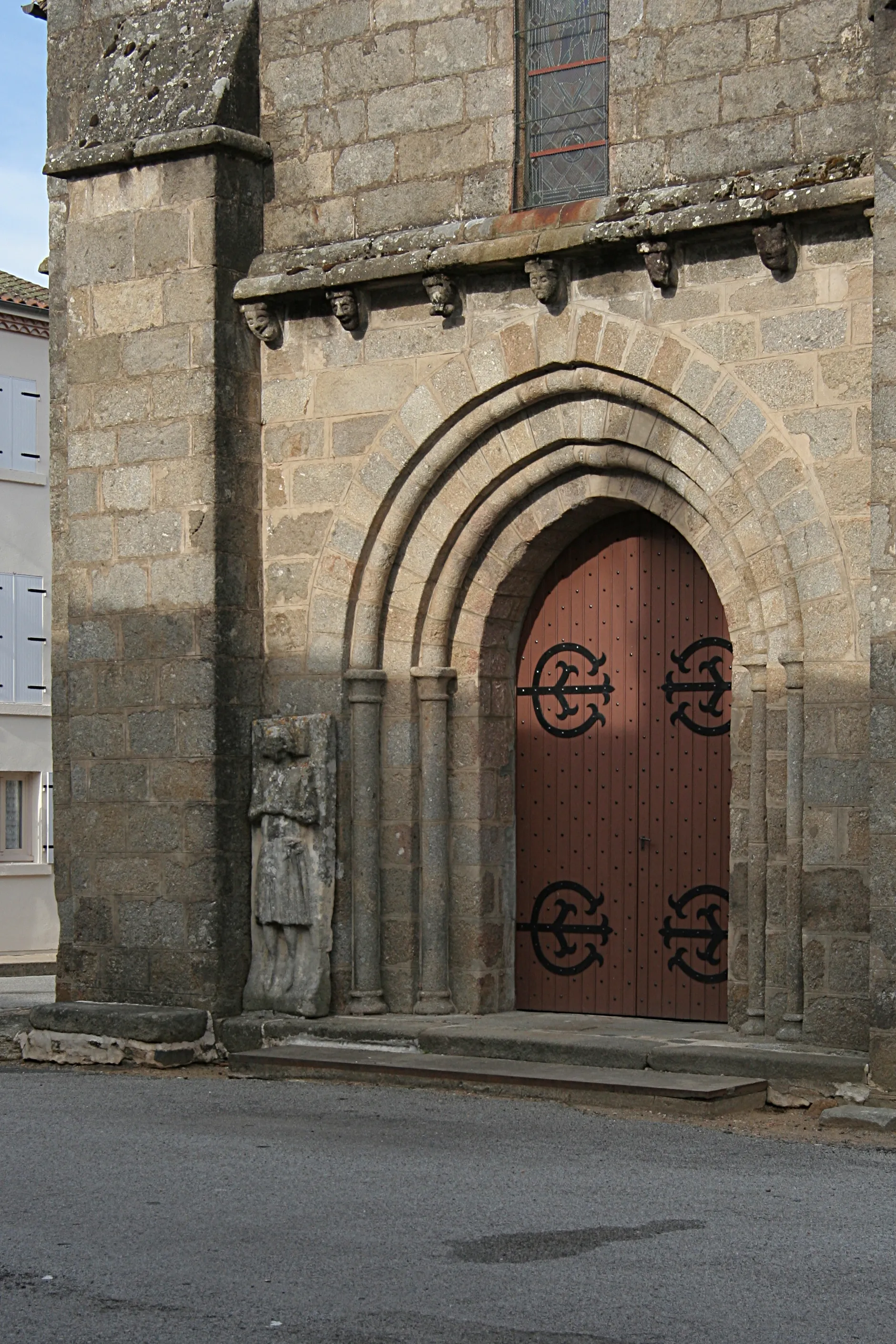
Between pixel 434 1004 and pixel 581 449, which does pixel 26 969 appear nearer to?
pixel 434 1004

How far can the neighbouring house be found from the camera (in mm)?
21391

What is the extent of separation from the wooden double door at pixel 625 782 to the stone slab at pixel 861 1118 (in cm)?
150

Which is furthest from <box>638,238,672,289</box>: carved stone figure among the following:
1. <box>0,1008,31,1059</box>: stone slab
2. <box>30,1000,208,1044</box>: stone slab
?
<box>0,1008,31,1059</box>: stone slab

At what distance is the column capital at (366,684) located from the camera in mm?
9031

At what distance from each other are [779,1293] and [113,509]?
5.72m

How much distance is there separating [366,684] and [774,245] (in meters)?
2.63

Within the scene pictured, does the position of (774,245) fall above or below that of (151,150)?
below

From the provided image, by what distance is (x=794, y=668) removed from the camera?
7938mm

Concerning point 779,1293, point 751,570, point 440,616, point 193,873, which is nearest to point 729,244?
point 751,570

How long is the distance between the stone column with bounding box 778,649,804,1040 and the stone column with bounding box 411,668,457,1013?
5.56 feet

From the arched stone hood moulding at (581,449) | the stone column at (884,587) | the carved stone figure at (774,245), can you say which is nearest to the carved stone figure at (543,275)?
the arched stone hood moulding at (581,449)

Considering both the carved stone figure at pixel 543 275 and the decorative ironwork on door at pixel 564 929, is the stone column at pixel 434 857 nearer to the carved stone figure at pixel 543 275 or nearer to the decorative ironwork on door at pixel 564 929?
the decorative ironwork on door at pixel 564 929

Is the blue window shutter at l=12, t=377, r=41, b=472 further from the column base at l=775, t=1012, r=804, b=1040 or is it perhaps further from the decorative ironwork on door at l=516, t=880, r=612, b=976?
the column base at l=775, t=1012, r=804, b=1040

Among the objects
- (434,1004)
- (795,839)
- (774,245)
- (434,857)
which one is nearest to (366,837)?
(434,857)
